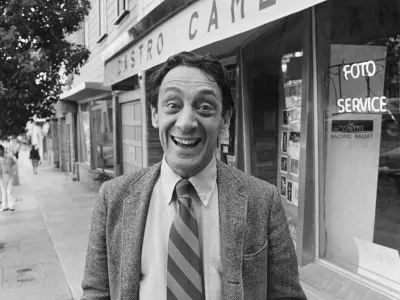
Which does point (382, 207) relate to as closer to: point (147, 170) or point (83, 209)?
point (147, 170)

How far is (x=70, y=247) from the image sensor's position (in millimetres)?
6758

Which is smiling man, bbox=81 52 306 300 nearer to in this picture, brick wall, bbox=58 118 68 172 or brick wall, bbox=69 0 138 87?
brick wall, bbox=69 0 138 87

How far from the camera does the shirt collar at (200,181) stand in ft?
4.89

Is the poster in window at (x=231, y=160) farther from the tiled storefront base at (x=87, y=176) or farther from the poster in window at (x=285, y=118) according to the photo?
the tiled storefront base at (x=87, y=176)

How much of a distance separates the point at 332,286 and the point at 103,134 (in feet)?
35.9

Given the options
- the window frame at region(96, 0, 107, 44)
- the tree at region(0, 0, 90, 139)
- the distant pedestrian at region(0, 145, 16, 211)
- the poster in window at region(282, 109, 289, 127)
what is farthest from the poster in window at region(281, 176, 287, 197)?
the window frame at region(96, 0, 107, 44)

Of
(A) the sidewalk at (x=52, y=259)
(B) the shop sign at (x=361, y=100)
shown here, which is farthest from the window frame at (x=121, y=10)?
(B) the shop sign at (x=361, y=100)

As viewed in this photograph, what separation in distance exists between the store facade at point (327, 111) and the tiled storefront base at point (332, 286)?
49mm

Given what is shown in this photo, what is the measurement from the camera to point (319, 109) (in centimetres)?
407

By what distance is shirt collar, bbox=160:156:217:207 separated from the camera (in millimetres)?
1489

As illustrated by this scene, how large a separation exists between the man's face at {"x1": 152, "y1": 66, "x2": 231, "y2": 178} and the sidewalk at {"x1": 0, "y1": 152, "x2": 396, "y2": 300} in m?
2.62

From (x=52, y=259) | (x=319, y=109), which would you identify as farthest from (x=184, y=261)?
(x=52, y=259)

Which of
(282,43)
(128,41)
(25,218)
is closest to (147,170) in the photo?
(282,43)

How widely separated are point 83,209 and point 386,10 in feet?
27.8
